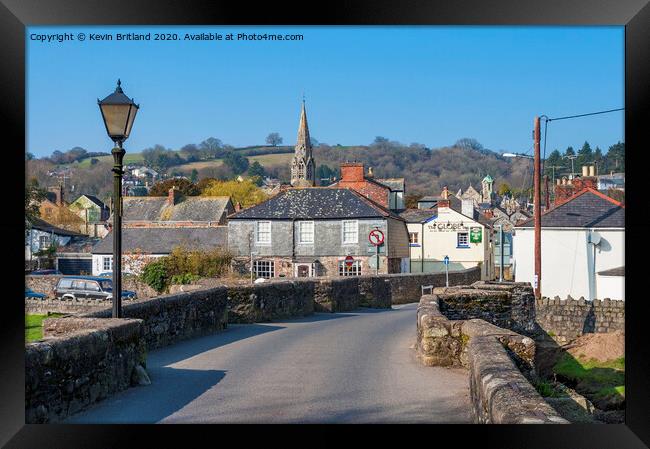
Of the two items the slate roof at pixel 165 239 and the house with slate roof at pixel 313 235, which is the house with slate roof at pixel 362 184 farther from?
the slate roof at pixel 165 239

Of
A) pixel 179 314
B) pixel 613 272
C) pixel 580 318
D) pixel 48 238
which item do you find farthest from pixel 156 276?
pixel 179 314

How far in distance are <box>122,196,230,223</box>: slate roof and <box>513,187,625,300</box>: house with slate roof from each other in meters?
33.4

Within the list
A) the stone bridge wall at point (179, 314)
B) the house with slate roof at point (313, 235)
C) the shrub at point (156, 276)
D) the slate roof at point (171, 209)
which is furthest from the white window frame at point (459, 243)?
the stone bridge wall at point (179, 314)

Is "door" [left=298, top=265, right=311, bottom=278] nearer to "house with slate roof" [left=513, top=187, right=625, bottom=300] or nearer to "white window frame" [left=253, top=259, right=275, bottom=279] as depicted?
"white window frame" [left=253, top=259, right=275, bottom=279]

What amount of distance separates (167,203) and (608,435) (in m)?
59.8

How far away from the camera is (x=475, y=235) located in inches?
2223

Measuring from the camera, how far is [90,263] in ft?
173

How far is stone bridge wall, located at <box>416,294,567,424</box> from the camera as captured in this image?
5.55 meters

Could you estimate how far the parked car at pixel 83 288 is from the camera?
133ft

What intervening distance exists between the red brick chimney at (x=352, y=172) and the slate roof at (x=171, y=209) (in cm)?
1365

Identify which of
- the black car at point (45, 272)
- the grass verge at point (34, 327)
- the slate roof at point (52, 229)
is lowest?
the grass verge at point (34, 327)

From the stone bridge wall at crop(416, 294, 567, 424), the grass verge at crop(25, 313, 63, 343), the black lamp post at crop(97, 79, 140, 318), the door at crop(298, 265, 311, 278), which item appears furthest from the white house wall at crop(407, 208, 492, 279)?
the black lamp post at crop(97, 79, 140, 318)
